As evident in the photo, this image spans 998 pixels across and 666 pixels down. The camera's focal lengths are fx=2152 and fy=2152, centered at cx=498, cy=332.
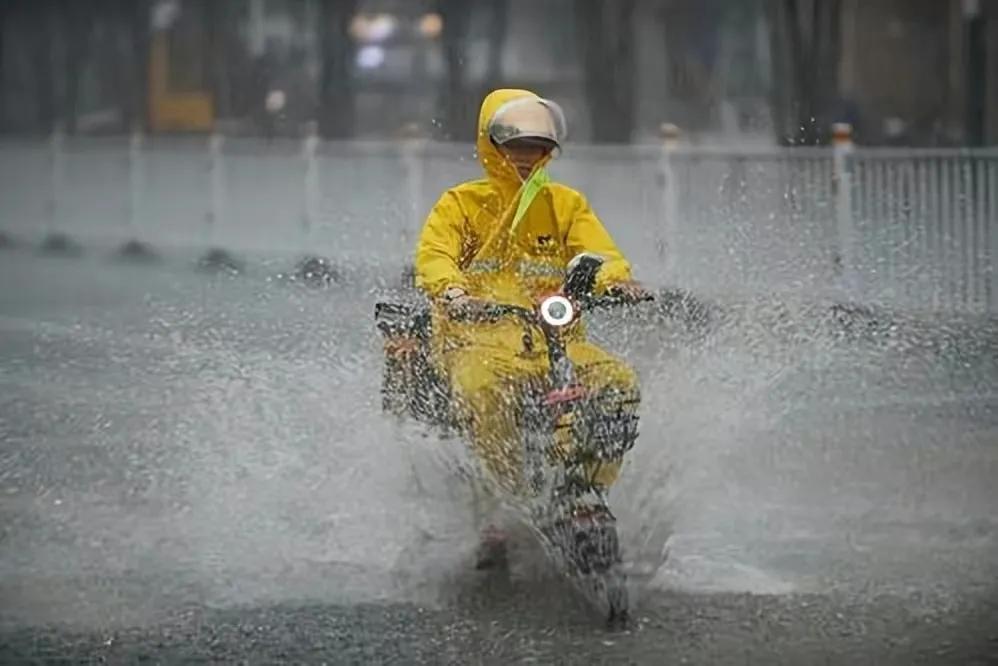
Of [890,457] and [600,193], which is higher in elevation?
[600,193]

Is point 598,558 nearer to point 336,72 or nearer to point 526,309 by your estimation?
point 526,309

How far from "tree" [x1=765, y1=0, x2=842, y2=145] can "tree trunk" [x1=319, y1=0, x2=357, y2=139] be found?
8.76 feet

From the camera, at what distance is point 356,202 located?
1423 cm

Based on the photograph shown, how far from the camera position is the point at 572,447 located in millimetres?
5848

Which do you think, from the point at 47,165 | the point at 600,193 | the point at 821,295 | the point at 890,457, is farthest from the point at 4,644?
the point at 47,165

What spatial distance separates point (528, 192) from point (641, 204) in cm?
697

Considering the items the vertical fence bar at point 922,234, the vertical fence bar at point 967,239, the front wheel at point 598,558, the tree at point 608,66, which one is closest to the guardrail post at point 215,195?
the tree at point 608,66

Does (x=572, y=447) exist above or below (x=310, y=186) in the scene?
below

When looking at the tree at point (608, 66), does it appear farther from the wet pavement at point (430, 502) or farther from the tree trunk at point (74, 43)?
the wet pavement at point (430, 502)

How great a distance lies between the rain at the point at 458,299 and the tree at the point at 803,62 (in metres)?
0.02

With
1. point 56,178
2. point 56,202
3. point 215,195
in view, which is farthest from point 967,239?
point 56,202

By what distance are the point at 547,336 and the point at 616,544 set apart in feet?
1.97

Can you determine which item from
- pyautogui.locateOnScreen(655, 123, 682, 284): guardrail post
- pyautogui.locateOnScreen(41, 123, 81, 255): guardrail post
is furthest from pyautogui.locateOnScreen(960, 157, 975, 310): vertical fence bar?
pyautogui.locateOnScreen(41, 123, 81, 255): guardrail post

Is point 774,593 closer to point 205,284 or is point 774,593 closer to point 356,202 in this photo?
point 205,284
